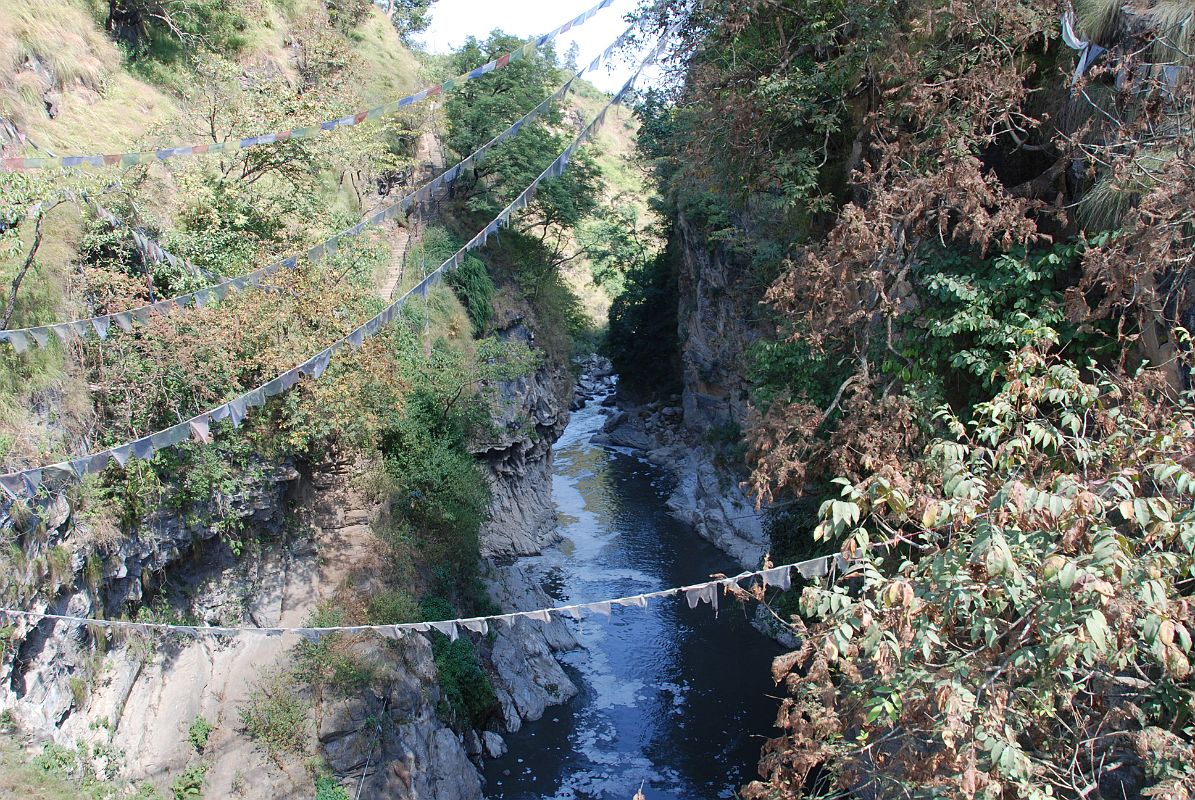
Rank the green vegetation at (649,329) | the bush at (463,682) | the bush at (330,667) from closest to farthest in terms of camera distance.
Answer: the bush at (330,667)
the bush at (463,682)
the green vegetation at (649,329)

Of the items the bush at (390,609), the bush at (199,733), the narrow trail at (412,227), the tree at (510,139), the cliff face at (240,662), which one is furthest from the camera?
the tree at (510,139)

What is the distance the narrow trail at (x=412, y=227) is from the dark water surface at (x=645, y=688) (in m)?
9.18

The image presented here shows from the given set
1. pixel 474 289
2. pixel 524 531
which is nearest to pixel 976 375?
pixel 524 531

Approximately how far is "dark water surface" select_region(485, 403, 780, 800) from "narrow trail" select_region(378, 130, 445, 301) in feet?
30.1

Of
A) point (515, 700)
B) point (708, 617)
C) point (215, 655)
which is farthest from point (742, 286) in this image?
point (215, 655)

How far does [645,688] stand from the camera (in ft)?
67.7

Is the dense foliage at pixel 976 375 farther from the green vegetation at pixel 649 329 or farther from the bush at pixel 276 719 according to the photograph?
the green vegetation at pixel 649 329

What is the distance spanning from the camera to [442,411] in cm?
2214

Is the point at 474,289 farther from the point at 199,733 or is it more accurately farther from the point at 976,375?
the point at 976,375

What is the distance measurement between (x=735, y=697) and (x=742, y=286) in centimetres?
A: 1369

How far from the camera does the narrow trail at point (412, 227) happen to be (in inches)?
1001

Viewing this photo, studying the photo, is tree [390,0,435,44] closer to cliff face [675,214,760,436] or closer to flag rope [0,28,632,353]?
cliff face [675,214,760,436]

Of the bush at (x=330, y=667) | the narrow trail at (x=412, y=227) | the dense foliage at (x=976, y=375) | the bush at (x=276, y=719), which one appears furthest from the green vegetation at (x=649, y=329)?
the bush at (x=276, y=719)

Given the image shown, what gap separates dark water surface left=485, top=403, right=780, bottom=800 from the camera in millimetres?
17547
